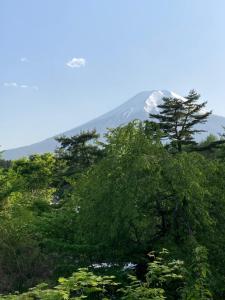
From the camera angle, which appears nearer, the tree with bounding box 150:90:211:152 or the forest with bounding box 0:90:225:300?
the forest with bounding box 0:90:225:300

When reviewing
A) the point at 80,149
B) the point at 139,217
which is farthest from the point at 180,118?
the point at 139,217

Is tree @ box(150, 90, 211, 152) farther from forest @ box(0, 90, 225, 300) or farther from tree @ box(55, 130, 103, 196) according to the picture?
forest @ box(0, 90, 225, 300)

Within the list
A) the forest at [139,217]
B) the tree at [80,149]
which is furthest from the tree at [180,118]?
the forest at [139,217]

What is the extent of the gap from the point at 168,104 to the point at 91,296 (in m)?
27.8

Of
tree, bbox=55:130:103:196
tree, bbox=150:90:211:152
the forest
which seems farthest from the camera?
tree, bbox=55:130:103:196

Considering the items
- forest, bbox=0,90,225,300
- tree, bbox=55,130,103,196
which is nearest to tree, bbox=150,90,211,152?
tree, bbox=55,130,103,196

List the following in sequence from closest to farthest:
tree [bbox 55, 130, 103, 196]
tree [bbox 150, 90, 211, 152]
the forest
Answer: the forest < tree [bbox 150, 90, 211, 152] < tree [bbox 55, 130, 103, 196]

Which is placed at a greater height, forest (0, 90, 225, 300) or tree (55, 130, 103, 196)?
tree (55, 130, 103, 196)

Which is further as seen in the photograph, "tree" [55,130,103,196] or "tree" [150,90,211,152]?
"tree" [55,130,103,196]

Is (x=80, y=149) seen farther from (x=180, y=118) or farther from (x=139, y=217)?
(x=139, y=217)

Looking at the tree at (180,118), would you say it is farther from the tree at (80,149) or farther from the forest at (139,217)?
the forest at (139,217)

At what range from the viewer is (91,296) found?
10984mm

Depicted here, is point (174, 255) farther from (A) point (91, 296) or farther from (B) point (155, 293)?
(B) point (155, 293)

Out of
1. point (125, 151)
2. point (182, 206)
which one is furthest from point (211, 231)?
point (125, 151)
